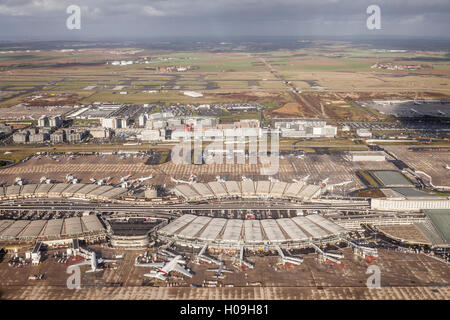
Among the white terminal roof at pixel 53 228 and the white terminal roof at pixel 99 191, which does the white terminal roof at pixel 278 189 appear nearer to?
the white terminal roof at pixel 99 191

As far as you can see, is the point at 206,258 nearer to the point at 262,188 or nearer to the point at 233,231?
the point at 233,231

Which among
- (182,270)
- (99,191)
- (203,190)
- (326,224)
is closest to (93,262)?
(182,270)

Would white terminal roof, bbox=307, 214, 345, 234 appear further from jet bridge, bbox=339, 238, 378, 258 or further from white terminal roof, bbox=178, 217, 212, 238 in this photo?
white terminal roof, bbox=178, 217, 212, 238

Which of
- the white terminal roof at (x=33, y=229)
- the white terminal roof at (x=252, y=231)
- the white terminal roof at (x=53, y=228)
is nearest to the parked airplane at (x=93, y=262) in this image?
the white terminal roof at (x=53, y=228)

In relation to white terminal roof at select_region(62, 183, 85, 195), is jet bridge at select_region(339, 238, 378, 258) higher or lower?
lower

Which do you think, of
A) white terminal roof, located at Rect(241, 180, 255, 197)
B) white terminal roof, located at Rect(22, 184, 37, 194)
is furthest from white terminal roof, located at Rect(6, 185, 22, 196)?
white terminal roof, located at Rect(241, 180, 255, 197)
